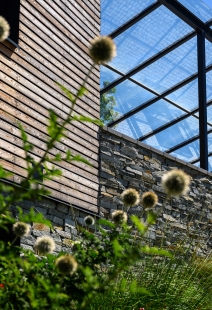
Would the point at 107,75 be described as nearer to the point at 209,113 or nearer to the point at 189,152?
the point at 209,113

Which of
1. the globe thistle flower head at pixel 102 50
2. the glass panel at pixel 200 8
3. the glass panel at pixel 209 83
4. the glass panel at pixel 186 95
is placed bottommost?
the globe thistle flower head at pixel 102 50

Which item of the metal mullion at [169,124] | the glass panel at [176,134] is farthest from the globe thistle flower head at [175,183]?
the glass panel at [176,134]

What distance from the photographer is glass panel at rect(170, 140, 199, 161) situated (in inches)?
512

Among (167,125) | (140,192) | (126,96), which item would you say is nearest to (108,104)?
(126,96)

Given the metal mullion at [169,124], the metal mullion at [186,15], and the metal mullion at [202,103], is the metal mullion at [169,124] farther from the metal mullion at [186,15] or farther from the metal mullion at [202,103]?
the metal mullion at [202,103]

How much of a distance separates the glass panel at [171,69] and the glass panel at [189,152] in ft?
7.08

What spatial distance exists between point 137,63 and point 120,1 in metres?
1.42

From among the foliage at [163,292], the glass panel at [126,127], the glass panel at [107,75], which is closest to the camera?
the foliage at [163,292]

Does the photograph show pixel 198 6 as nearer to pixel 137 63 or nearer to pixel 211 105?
pixel 137 63

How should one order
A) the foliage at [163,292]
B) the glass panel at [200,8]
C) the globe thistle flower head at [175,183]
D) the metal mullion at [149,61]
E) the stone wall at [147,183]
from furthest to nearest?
1. the metal mullion at [149,61]
2. the glass panel at [200,8]
3. the stone wall at [147,183]
4. the foliage at [163,292]
5. the globe thistle flower head at [175,183]

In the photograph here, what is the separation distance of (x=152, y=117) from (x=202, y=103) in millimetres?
2513

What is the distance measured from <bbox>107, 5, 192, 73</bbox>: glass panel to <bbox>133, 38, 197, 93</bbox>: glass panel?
29 cm

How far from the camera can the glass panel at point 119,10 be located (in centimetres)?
967

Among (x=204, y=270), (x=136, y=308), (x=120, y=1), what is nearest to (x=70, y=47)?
(x=120, y=1)
